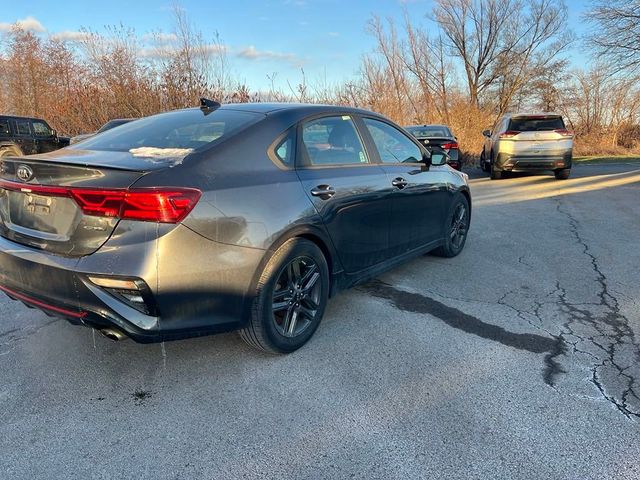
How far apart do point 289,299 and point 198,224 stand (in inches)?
36.0

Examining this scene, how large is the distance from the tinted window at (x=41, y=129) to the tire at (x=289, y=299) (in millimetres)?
15317

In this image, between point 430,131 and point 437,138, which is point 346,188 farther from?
point 430,131

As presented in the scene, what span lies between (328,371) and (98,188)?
5.63ft

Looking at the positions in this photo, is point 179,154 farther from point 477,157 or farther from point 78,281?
point 477,157

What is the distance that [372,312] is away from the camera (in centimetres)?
392

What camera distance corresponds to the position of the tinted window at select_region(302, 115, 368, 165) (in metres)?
3.42

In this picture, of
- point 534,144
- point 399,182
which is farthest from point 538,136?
point 399,182

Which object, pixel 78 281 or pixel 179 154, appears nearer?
pixel 78 281

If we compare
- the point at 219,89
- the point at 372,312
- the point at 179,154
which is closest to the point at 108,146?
the point at 179,154

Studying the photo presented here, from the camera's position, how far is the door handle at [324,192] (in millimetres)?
3252

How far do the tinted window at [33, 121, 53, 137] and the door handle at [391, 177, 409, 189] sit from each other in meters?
14.9

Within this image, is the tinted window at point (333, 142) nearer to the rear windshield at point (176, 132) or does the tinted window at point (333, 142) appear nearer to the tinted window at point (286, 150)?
the tinted window at point (286, 150)

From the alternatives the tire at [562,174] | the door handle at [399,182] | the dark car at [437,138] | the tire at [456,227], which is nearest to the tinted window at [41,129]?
the dark car at [437,138]

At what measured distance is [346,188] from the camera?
11.7ft
